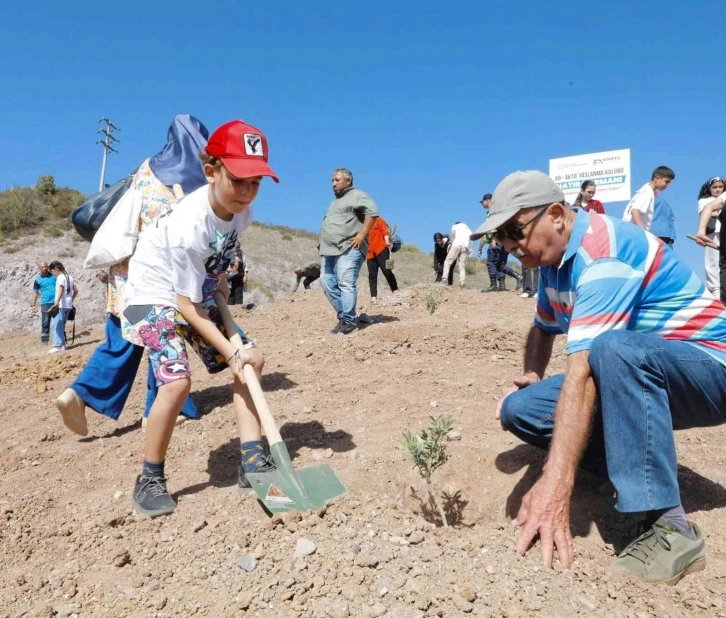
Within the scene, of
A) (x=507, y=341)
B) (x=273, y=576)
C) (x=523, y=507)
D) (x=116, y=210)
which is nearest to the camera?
(x=273, y=576)

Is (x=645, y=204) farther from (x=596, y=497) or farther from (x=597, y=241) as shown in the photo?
(x=597, y=241)

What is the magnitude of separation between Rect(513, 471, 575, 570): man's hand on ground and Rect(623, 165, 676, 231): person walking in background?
18.7 feet

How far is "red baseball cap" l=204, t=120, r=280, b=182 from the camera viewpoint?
252 cm

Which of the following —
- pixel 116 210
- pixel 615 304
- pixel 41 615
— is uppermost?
pixel 116 210

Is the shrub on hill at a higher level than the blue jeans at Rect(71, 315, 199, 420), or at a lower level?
higher

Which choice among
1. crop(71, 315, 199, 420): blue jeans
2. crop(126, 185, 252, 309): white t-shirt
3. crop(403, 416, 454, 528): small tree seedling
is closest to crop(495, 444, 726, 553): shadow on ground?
crop(403, 416, 454, 528): small tree seedling

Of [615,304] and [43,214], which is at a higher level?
[43,214]

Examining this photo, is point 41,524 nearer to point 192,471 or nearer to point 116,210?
point 192,471

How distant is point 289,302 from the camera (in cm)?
1024

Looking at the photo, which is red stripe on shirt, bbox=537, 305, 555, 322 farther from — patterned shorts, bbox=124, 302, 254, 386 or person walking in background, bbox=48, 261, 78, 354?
person walking in background, bbox=48, 261, 78, 354

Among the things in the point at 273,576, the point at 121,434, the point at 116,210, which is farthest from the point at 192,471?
the point at 116,210

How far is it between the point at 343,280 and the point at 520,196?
4306 millimetres

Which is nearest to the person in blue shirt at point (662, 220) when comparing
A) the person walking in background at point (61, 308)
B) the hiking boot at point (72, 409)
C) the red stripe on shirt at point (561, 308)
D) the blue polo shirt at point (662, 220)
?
the blue polo shirt at point (662, 220)

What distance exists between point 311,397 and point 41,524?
1880 mm
